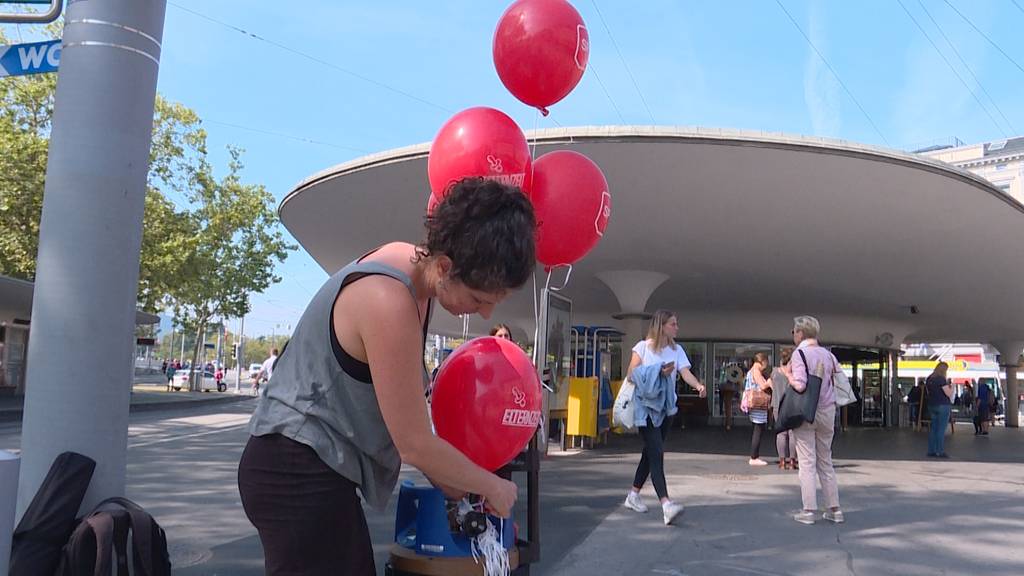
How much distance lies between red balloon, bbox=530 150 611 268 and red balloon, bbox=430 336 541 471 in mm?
2084

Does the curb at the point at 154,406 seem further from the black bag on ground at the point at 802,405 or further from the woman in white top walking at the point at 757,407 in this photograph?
the black bag on ground at the point at 802,405

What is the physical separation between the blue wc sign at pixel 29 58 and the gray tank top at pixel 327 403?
1935mm

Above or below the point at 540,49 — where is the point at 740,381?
below

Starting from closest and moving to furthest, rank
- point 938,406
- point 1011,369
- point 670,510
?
point 670,510
point 938,406
point 1011,369

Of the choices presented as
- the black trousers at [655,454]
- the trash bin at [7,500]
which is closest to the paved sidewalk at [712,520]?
the black trousers at [655,454]

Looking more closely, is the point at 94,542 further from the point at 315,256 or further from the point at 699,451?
the point at 315,256

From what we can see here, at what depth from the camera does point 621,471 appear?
9.09 metres

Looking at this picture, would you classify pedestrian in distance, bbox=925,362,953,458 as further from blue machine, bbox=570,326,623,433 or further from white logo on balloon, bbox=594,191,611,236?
white logo on balloon, bbox=594,191,611,236

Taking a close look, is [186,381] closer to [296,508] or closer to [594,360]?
[594,360]

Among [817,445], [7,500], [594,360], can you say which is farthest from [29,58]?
[594,360]

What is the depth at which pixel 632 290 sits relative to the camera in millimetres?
15281

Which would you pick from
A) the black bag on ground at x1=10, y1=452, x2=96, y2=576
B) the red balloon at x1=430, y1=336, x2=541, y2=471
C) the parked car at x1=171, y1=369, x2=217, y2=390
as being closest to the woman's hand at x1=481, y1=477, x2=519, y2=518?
the red balloon at x1=430, y1=336, x2=541, y2=471

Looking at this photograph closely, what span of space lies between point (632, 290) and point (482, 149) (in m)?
11.8

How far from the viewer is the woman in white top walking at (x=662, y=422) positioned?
5.79 meters
